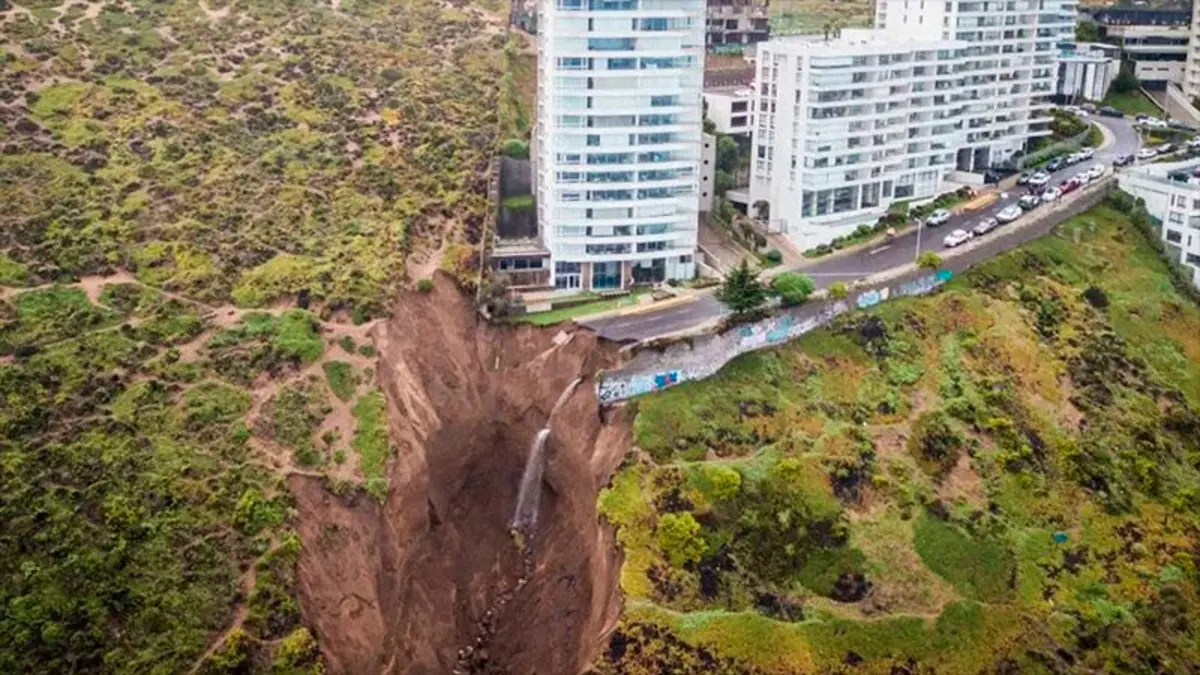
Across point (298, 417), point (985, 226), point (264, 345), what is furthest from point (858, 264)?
point (264, 345)

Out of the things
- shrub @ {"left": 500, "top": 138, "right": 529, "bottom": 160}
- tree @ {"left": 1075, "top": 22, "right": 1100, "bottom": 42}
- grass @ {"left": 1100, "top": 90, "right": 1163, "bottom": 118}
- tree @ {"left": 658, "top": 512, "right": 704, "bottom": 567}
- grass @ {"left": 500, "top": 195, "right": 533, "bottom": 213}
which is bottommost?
tree @ {"left": 658, "top": 512, "right": 704, "bottom": 567}

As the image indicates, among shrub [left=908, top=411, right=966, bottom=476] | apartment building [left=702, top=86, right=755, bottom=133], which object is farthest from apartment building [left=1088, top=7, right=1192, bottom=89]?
shrub [left=908, top=411, right=966, bottom=476]

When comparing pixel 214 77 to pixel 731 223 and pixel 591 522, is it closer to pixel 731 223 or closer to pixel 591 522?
pixel 731 223

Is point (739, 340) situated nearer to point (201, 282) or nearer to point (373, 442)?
point (373, 442)

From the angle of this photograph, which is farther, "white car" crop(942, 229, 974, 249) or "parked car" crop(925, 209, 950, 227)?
"parked car" crop(925, 209, 950, 227)

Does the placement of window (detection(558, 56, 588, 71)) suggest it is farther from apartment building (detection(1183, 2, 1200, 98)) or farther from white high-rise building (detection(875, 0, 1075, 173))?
apartment building (detection(1183, 2, 1200, 98))

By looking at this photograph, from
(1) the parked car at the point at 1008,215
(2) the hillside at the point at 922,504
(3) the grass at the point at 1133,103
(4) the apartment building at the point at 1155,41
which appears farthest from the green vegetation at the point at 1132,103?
(2) the hillside at the point at 922,504

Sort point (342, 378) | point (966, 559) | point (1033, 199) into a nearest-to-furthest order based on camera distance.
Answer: point (966, 559)
point (342, 378)
point (1033, 199)
